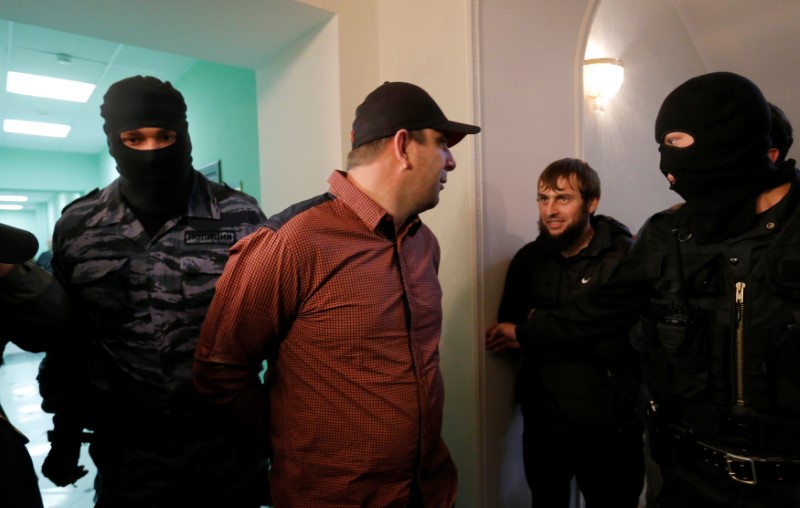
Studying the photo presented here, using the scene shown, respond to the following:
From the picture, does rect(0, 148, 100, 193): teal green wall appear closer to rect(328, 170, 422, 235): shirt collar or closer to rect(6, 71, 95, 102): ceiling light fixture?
rect(6, 71, 95, 102): ceiling light fixture

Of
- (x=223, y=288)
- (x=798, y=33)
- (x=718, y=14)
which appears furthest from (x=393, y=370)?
(x=798, y=33)

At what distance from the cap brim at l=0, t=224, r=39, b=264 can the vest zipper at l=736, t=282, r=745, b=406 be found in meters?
1.49

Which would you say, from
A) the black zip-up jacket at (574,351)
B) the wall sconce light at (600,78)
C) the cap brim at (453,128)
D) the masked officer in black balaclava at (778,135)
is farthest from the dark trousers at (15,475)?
the wall sconce light at (600,78)

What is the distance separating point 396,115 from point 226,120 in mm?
2475

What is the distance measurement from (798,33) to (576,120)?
2.36 m

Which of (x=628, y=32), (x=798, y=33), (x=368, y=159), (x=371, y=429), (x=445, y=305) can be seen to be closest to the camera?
(x=371, y=429)

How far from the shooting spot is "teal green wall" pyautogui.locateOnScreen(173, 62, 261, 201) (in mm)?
2848

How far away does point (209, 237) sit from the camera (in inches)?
50.1

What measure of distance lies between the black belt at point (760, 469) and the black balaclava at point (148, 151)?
1.56m

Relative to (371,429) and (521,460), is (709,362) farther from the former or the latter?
(521,460)

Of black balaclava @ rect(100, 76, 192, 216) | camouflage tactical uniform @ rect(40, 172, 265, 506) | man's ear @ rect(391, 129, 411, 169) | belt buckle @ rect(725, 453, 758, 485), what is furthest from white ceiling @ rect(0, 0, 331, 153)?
belt buckle @ rect(725, 453, 758, 485)

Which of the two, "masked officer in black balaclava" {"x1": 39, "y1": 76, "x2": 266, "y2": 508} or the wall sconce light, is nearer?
"masked officer in black balaclava" {"x1": 39, "y1": 76, "x2": 266, "y2": 508}

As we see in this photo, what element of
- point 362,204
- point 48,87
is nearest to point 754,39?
point 362,204

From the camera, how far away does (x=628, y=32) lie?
2.81m
